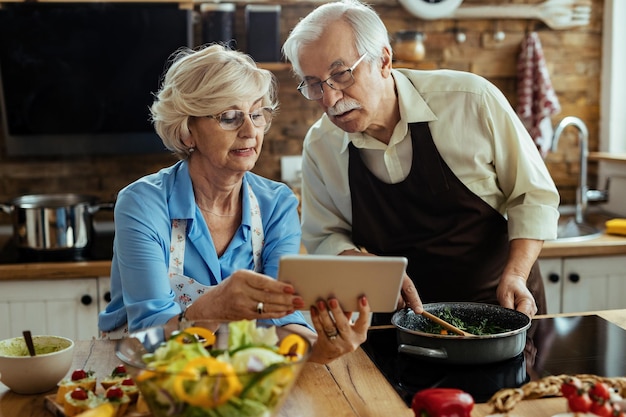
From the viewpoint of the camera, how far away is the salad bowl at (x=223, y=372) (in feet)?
3.33

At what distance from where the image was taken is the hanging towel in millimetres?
3514

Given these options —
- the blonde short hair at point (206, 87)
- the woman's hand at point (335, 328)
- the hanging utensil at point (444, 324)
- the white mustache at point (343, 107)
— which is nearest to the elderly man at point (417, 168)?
the white mustache at point (343, 107)

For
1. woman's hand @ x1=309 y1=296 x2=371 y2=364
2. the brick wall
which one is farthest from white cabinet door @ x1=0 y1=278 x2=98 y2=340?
woman's hand @ x1=309 y1=296 x2=371 y2=364

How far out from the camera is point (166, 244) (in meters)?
1.83

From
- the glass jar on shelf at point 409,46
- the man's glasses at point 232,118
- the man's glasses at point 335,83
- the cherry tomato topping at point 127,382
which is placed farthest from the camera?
the glass jar on shelf at point 409,46

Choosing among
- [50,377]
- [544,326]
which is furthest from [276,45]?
[50,377]

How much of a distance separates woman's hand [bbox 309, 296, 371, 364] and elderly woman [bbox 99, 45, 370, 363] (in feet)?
0.37

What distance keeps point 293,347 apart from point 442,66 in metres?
2.66

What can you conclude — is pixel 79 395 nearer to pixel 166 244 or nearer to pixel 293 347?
pixel 293 347

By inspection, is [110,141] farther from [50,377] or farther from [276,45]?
[50,377]

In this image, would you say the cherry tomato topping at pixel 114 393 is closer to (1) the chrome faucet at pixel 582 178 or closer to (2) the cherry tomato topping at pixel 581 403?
(2) the cherry tomato topping at pixel 581 403

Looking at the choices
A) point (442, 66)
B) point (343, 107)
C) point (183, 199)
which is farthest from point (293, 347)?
point (442, 66)

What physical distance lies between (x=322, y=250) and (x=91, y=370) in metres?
0.87

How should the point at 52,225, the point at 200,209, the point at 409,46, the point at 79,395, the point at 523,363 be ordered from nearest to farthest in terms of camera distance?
the point at 79,395, the point at 523,363, the point at 200,209, the point at 52,225, the point at 409,46
